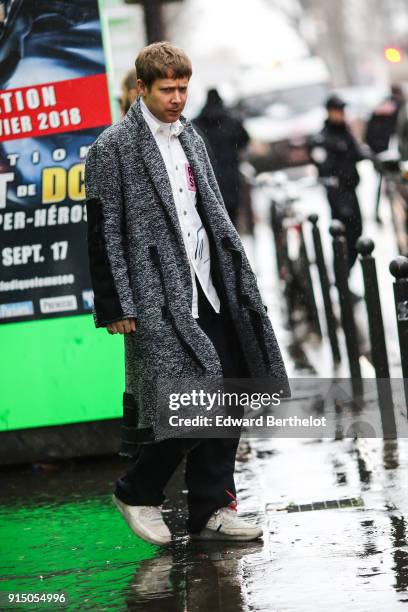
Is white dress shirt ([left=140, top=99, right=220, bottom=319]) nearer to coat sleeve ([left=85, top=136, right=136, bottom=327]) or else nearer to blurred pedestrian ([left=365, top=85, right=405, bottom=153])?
coat sleeve ([left=85, top=136, right=136, bottom=327])

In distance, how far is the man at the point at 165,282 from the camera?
554cm

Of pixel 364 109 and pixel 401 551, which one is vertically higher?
pixel 364 109

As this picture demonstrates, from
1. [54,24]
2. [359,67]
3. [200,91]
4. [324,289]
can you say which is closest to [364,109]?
[200,91]

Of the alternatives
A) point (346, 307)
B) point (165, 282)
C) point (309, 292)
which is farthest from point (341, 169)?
point (165, 282)

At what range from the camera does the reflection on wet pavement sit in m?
5.02

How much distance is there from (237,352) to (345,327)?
3634 millimetres

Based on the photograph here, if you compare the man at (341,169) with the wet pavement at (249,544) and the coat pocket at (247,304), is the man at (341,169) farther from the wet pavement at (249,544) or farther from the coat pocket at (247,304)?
the coat pocket at (247,304)

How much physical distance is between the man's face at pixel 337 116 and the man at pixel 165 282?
8.31m

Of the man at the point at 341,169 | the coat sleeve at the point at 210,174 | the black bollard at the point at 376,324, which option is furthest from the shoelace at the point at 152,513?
the man at the point at 341,169

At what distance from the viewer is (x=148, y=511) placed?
5.83 m

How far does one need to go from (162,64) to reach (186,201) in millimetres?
542

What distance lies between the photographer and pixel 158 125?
5656 mm

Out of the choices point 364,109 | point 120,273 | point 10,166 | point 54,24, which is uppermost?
point 364,109

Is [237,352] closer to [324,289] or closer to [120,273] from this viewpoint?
[120,273]
